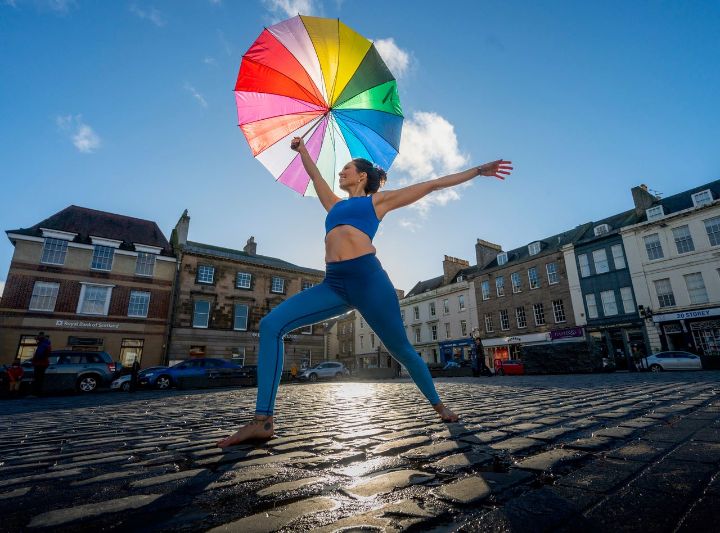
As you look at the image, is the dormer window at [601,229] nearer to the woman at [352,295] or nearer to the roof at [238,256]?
the roof at [238,256]

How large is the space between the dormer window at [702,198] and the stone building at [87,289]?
3541 centimetres

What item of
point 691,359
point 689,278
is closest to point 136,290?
point 691,359

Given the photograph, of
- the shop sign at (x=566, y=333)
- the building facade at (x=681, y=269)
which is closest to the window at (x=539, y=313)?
the shop sign at (x=566, y=333)

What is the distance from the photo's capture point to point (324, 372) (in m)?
24.9

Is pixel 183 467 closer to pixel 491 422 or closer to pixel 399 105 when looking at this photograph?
pixel 491 422

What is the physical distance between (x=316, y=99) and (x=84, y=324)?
84.2 ft

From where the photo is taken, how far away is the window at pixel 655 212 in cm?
2425

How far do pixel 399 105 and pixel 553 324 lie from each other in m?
28.7

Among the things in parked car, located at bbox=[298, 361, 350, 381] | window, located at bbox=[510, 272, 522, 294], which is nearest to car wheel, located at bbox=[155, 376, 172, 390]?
parked car, located at bbox=[298, 361, 350, 381]

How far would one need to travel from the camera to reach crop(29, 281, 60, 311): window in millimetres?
21734

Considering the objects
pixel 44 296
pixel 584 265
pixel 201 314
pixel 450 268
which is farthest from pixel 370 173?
pixel 450 268

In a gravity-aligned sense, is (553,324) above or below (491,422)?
above

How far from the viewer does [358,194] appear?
3.29m

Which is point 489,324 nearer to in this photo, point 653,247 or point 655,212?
point 653,247
